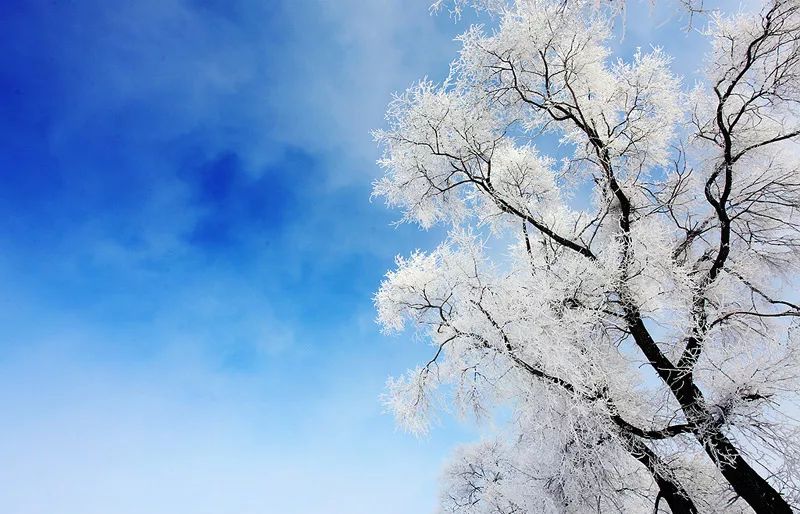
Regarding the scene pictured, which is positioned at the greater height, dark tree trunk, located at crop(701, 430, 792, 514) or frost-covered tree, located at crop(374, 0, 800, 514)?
frost-covered tree, located at crop(374, 0, 800, 514)

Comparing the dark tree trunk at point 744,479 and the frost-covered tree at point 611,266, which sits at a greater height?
the frost-covered tree at point 611,266

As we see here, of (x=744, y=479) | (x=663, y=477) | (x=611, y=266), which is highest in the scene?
(x=611, y=266)

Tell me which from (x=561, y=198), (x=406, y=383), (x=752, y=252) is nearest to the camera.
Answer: (x=406, y=383)

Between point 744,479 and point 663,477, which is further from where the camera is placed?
point 663,477

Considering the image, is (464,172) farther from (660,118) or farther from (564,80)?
(660,118)

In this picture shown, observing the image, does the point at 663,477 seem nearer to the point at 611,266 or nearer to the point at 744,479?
the point at 744,479

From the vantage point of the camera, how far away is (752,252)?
29.3 ft

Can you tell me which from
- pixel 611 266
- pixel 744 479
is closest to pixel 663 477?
pixel 744 479

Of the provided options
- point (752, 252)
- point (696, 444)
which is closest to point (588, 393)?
point (696, 444)

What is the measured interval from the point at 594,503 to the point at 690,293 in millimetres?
3554

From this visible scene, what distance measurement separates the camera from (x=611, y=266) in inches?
279

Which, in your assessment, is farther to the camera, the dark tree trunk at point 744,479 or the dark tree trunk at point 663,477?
the dark tree trunk at point 663,477

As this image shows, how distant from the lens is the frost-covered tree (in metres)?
6.44

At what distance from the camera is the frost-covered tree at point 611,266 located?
254 inches
